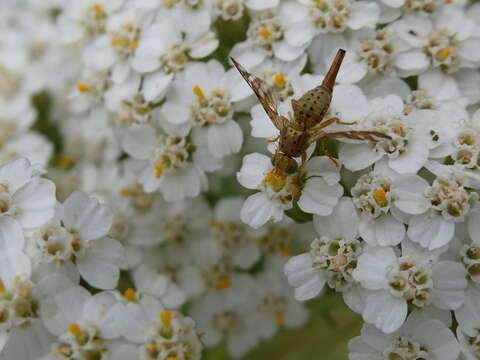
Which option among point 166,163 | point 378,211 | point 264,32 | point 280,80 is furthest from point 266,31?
point 378,211

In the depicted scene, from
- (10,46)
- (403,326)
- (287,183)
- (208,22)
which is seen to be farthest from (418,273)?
(10,46)

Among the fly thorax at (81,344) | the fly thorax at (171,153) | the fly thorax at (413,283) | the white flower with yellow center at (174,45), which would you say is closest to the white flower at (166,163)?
the fly thorax at (171,153)

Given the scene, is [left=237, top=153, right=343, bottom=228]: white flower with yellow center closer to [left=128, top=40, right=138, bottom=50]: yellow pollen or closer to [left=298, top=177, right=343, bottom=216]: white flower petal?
[left=298, top=177, right=343, bottom=216]: white flower petal

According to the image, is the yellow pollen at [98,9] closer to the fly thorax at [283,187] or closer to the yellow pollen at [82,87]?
the yellow pollen at [82,87]

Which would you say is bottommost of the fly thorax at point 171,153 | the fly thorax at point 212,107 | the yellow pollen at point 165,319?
the yellow pollen at point 165,319

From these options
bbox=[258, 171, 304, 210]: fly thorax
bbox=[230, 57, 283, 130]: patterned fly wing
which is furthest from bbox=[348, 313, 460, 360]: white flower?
bbox=[230, 57, 283, 130]: patterned fly wing

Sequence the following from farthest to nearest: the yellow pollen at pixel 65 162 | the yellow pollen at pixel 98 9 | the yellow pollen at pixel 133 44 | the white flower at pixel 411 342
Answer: the yellow pollen at pixel 65 162
the yellow pollen at pixel 98 9
the yellow pollen at pixel 133 44
the white flower at pixel 411 342
